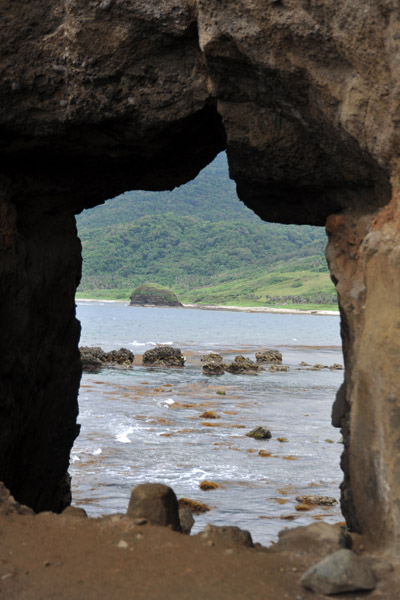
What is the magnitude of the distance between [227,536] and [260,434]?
1459cm

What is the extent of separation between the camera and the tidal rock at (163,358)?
139 ft

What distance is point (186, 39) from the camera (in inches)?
317

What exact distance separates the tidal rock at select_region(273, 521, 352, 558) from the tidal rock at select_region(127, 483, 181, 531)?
3.64 feet

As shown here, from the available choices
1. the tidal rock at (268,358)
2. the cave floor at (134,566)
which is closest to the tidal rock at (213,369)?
the tidal rock at (268,358)

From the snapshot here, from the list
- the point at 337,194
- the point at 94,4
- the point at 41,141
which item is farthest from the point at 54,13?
the point at 337,194

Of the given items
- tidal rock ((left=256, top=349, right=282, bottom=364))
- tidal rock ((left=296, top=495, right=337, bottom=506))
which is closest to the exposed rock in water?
tidal rock ((left=256, top=349, right=282, bottom=364))

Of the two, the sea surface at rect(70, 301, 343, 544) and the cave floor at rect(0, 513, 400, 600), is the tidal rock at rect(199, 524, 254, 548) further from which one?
the sea surface at rect(70, 301, 343, 544)

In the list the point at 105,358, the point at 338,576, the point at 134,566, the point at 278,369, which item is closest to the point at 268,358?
the point at 278,369

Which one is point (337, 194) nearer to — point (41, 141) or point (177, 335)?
point (41, 141)

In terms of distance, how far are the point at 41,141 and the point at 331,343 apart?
6539cm

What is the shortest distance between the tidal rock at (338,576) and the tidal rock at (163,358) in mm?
36889

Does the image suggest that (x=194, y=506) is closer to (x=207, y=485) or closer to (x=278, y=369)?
(x=207, y=485)

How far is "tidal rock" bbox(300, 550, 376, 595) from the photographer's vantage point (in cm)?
514

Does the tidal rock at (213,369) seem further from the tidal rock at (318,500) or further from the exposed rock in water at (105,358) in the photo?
the tidal rock at (318,500)
